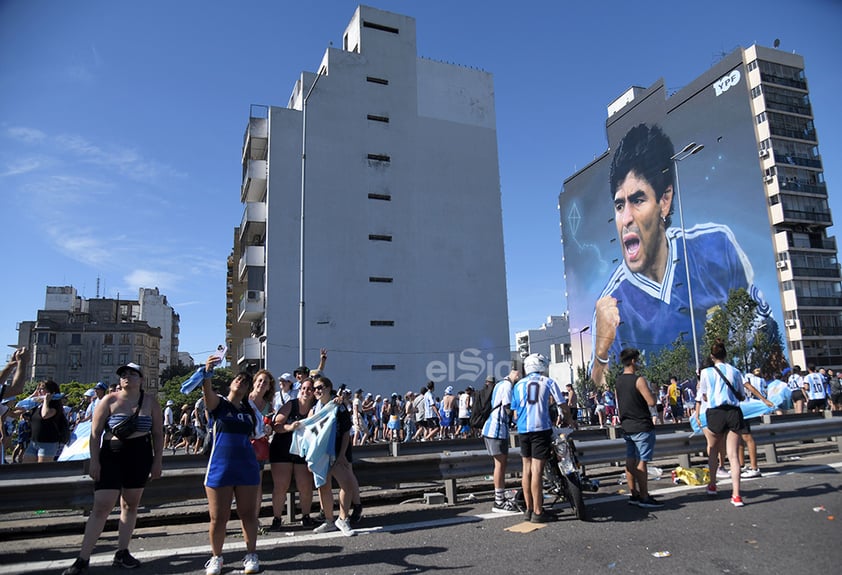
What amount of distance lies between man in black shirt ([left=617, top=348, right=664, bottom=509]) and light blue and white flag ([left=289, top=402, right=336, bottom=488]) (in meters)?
3.65

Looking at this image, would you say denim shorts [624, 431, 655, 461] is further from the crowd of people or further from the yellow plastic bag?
the yellow plastic bag

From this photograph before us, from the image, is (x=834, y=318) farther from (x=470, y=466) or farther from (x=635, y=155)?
(x=470, y=466)

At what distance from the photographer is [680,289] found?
7062 centimetres

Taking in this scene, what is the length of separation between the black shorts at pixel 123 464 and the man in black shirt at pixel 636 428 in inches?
216

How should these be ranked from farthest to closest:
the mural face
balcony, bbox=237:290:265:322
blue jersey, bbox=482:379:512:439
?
the mural face → balcony, bbox=237:290:265:322 → blue jersey, bbox=482:379:512:439

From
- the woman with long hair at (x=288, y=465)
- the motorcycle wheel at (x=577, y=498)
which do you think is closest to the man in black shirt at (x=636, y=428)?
the motorcycle wheel at (x=577, y=498)

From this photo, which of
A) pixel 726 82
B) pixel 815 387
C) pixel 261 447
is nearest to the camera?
pixel 261 447

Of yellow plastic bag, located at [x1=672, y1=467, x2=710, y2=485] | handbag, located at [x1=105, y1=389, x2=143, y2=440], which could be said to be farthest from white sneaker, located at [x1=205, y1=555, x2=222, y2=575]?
yellow plastic bag, located at [x1=672, y1=467, x2=710, y2=485]

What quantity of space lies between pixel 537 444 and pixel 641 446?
1427 mm

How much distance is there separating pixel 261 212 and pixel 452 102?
58.3 ft

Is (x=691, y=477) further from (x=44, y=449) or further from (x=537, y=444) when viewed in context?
(x=44, y=449)

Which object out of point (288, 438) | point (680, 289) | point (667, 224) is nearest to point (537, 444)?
point (288, 438)

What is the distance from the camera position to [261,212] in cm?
3822

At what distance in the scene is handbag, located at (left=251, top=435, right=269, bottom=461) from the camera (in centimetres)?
671
